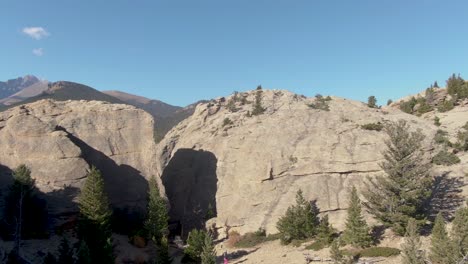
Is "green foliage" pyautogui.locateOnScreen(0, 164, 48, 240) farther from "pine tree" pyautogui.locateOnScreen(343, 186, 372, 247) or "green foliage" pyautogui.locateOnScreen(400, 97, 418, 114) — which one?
"green foliage" pyautogui.locateOnScreen(400, 97, 418, 114)

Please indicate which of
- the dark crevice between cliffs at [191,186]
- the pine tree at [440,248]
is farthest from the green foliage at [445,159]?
the dark crevice between cliffs at [191,186]

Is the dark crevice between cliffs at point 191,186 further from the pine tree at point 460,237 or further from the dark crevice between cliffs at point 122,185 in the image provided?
the pine tree at point 460,237

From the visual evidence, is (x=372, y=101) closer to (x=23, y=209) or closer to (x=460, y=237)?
(x=460, y=237)

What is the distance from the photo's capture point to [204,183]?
64750 millimetres

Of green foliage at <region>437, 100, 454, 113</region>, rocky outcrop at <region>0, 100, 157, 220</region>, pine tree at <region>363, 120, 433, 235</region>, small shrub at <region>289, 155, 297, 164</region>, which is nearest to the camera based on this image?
pine tree at <region>363, 120, 433, 235</region>

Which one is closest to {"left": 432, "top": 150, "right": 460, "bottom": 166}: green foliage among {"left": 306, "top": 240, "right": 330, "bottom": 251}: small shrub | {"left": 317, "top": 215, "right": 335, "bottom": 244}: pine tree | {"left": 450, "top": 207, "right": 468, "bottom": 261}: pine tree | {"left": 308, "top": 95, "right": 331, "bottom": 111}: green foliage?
{"left": 317, "top": 215, "right": 335, "bottom": 244}: pine tree

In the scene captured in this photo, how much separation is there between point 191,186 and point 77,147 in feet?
74.0

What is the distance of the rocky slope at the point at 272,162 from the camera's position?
162 feet

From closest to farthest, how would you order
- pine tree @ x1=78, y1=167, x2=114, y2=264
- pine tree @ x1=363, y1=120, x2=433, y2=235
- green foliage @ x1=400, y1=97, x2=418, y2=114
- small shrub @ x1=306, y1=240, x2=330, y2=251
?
1. pine tree @ x1=363, y1=120, x2=433, y2=235
2. pine tree @ x1=78, y1=167, x2=114, y2=264
3. small shrub @ x1=306, y1=240, x2=330, y2=251
4. green foliage @ x1=400, y1=97, x2=418, y2=114

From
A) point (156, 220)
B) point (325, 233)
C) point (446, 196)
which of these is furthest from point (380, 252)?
point (156, 220)

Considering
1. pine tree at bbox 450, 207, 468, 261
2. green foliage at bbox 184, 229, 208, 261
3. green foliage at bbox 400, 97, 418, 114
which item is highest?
green foliage at bbox 400, 97, 418, 114

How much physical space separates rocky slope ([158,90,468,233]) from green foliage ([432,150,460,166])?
0.97 metres

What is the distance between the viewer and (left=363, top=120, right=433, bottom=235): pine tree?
36.2m

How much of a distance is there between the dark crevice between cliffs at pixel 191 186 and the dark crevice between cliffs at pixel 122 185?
950cm
